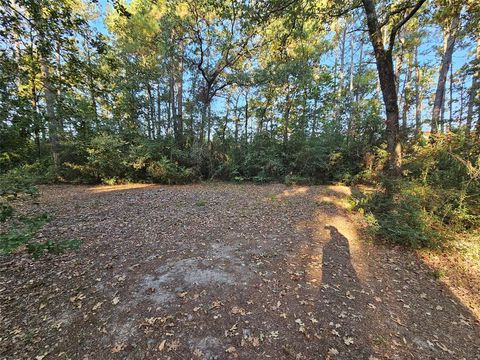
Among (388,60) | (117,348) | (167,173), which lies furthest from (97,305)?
(167,173)

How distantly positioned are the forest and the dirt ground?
0.08m

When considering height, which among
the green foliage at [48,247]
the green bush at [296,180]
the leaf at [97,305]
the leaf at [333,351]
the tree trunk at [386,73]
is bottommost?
the leaf at [333,351]

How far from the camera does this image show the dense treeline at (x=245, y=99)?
9.29ft

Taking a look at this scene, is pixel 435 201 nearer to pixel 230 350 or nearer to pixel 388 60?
pixel 388 60

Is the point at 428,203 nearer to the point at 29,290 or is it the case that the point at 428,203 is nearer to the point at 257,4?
the point at 257,4

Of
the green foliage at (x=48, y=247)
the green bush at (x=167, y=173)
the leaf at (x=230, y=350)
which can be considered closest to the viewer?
the green foliage at (x=48, y=247)

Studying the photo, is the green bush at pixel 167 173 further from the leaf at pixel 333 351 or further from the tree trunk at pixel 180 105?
the leaf at pixel 333 351

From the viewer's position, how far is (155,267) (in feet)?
11.6

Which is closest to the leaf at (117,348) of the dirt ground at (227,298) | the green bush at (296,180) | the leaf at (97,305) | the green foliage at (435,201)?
the dirt ground at (227,298)

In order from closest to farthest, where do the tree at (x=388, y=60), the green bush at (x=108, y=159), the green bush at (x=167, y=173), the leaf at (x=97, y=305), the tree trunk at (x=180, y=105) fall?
the leaf at (x=97, y=305), the tree at (x=388, y=60), the green bush at (x=108, y=159), the green bush at (x=167, y=173), the tree trunk at (x=180, y=105)

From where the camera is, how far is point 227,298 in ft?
9.33

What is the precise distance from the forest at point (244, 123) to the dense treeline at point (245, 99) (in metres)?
0.04

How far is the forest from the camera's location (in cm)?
272

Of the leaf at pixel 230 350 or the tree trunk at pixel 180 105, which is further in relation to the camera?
the tree trunk at pixel 180 105
